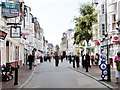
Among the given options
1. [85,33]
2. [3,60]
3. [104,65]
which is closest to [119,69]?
[104,65]

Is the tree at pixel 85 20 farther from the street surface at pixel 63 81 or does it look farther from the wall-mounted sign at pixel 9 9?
the wall-mounted sign at pixel 9 9

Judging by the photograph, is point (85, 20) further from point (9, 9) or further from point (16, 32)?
point (9, 9)

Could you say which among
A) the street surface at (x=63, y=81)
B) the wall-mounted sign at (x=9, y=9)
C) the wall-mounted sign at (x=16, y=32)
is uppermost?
the wall-mounted sign at (x=9, y=9)

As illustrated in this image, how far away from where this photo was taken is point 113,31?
45531 mm

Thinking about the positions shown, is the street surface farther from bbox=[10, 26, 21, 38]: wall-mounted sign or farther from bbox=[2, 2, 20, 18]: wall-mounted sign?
bbox=[2, 2, 20, 18]: wall-mounted sign

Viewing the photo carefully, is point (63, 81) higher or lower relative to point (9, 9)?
lower

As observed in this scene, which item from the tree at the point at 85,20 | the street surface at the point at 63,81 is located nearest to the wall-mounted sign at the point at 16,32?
the street surface at the point at 63,81

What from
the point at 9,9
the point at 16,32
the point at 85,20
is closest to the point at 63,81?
the point at 9,9

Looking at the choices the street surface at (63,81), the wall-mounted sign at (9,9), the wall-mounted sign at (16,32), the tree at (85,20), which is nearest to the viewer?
the street surface at (63,81)

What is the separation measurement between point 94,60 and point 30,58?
12565 mm

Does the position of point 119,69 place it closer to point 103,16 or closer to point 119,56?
point 119,56

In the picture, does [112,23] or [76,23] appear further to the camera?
[76,23]

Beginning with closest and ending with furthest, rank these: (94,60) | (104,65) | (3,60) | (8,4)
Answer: (104,65)
(8,4)
(3,60)
(94,60)

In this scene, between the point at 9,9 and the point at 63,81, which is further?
the point at 9,9
